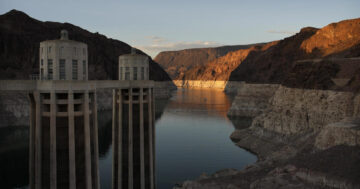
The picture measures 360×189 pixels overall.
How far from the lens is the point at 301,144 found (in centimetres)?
4450

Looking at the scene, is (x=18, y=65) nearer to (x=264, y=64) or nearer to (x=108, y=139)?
(x=108, y=139)

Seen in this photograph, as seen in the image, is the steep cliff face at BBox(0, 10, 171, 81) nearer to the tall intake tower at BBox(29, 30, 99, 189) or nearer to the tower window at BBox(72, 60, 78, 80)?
the tall intake tower at BBox(29, 30, 99, 189)

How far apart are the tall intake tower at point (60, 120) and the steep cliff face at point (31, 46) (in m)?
88.4

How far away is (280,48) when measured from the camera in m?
130

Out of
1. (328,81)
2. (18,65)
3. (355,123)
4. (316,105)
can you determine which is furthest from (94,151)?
(18,65)

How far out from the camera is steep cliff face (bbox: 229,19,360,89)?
51594 mm

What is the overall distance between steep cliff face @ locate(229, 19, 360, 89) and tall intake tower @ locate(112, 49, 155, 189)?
3130cm

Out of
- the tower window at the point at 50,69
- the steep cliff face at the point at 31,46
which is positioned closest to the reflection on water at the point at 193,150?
the tower window at the point at 50,69

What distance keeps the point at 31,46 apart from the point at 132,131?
343 ft

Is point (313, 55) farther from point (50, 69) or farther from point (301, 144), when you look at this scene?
point (50, 69)

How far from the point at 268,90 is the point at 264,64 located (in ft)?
134

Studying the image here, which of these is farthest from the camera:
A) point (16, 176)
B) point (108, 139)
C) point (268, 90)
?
point (268, 90)

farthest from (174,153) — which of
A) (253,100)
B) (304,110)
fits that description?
(253,100)

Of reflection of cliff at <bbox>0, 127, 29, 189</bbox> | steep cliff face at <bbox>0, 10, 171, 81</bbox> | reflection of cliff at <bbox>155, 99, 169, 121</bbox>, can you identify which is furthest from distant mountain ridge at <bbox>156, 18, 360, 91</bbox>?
steep cliff face at <bbox>0, 10, 171, 81</bbox>
